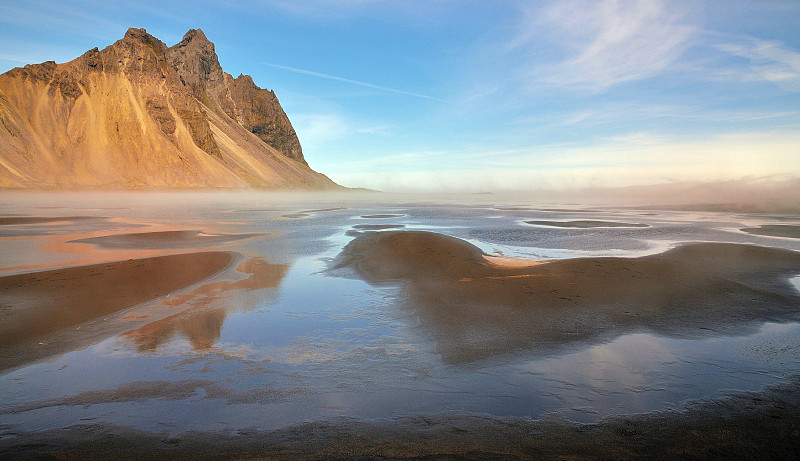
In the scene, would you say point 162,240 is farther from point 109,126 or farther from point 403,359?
point 109,126

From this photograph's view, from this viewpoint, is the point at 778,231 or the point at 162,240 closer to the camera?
the point at 162,240

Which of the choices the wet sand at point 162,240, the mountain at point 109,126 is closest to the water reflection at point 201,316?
the wet sand at point 162,240

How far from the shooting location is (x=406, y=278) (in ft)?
39.0

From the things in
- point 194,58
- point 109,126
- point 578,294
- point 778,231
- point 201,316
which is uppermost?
point 194,58

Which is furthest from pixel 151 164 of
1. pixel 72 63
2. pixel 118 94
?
pixel 72 63

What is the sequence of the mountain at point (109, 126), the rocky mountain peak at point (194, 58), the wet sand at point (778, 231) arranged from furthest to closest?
the rocky mountain peak at point (194, 58)
the mountain at point (109, 126)
the wet sand at point (778, 231)

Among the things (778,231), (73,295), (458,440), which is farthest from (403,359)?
(778,231)

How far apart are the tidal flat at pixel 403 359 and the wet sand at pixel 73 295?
55 millimetres

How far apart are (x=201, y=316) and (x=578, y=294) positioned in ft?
25.2

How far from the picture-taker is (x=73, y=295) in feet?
31.4

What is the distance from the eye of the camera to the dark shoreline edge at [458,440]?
3.88 meters

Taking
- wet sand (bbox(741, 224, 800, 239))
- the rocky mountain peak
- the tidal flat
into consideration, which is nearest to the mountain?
the rocky mountain peak

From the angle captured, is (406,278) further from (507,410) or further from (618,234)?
(618,234)

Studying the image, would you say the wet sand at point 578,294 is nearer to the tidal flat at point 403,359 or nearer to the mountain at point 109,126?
the tidal flat at point 403,359
